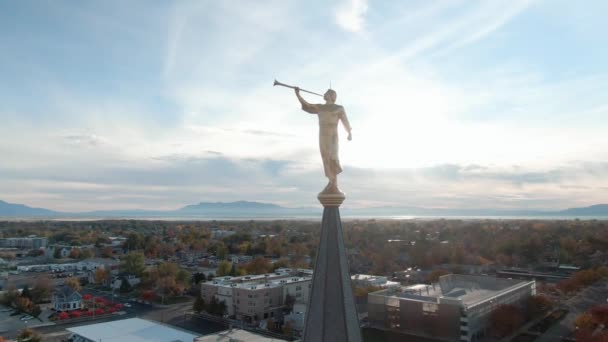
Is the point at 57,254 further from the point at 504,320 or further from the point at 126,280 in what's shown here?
the point at 504,320

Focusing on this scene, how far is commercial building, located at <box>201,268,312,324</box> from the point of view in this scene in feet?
130

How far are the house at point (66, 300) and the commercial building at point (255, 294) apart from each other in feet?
37.0

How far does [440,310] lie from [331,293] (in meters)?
30.6

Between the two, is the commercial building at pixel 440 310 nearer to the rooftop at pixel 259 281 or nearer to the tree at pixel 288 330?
the tree at pixel 288 330

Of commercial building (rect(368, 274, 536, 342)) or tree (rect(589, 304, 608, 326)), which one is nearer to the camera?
tree (rect(589, 304, 608, 326))

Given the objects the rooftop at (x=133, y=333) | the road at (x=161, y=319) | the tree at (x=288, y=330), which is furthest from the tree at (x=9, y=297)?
the tree at (x=288, y=330)

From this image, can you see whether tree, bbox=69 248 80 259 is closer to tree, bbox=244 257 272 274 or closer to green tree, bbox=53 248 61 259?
green tree, bbox=53 248 61 259

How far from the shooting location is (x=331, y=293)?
15.4 ft

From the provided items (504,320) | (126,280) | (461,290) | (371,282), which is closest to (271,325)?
(371,282)

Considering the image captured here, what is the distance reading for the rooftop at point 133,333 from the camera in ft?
91.3

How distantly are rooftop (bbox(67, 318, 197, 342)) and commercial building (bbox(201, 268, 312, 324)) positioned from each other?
10354 mm

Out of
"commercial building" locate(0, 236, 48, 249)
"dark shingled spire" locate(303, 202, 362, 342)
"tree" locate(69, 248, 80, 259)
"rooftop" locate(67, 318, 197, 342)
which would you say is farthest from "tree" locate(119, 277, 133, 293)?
"commercial building" locate(0, 236, 48, 249)

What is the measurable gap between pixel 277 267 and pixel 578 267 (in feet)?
131

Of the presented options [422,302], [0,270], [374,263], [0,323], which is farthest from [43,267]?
[422,302]
